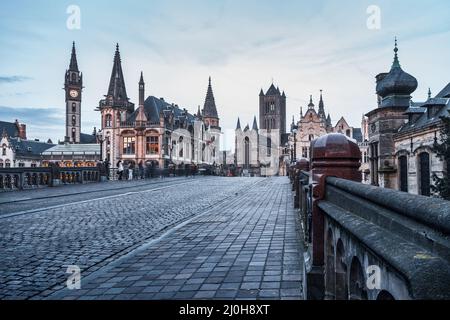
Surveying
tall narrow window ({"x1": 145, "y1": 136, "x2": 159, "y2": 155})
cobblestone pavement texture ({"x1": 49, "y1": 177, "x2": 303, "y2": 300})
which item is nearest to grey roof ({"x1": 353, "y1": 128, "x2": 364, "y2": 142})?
tall narrow window ({"x1": 145, "y1": 136, "x2": 159, "y2": 155})

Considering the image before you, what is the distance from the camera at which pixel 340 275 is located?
117 inches

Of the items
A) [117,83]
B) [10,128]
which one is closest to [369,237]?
[117,83]

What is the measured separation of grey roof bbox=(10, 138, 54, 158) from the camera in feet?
254

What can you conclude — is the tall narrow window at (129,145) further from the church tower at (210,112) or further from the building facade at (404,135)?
the building facade at (404,135)

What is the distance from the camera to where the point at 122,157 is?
5578 centimetres

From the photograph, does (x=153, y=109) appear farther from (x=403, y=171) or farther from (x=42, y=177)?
(x=403, y=171)

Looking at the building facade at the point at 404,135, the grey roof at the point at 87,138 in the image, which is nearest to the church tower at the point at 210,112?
the grey roof at the point at 87,138

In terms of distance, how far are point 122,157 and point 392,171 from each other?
1510 inches

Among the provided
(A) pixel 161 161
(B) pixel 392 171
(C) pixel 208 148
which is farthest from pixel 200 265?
(C) pixel 208 148

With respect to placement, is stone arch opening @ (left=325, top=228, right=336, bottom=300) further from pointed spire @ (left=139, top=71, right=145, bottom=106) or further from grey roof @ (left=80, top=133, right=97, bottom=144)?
grey roof @ (left=80, top=133, right=97, bottom=144)

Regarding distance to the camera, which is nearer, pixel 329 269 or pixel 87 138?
pixel 329 269

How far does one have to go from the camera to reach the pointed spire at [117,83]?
58031 millimetres

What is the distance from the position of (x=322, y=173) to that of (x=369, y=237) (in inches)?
67.3

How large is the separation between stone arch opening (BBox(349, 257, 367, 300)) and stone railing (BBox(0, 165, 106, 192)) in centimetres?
2184
